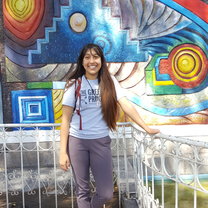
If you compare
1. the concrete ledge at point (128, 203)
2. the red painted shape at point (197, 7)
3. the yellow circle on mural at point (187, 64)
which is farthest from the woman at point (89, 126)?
the red painted shape at point (197, 7)

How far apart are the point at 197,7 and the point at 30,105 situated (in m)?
3.62

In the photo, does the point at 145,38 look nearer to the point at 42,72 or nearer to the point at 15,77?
the point at 42,72

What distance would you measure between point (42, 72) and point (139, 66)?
1.83 metres

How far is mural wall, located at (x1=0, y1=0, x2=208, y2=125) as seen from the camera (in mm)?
5227

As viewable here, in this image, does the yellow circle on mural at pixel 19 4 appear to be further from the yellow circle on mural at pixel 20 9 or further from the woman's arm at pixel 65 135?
the woman's arm at pixel 65 135

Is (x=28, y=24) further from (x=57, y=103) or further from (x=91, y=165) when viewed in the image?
(x=91, y=165)

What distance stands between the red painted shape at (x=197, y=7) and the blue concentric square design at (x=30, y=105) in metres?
3.01

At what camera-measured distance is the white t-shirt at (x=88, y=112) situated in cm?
234

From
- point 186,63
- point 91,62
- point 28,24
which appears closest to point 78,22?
point 28,24

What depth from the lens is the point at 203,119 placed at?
5398 millimetres

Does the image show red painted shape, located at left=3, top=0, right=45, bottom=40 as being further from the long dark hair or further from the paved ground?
the long dark hair

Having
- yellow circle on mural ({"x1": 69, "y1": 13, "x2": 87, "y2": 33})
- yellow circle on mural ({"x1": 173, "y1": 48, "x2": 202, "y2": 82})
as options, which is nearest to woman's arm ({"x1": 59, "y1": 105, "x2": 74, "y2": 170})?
yellow circle on mural ({"x1": 69, "y1": 13, "x2": 87, "y2": 33})

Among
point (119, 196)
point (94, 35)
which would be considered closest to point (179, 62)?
point (94, 35)

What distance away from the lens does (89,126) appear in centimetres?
234
